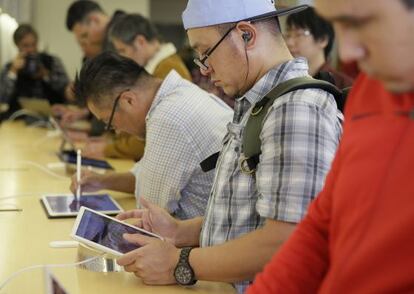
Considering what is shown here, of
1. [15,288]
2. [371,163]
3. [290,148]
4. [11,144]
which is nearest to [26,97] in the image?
[11,144]

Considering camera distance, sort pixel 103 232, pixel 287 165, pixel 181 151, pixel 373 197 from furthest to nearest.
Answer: pixel 181 151, pixel 103 232, pixel 287 165, pixel 373 197

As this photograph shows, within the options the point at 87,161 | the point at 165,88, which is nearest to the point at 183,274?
the point at 165,88

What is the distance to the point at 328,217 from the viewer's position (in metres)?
0.98

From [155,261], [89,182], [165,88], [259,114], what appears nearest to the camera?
[259,114]

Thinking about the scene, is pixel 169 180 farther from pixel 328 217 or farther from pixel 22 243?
pixel 328 217

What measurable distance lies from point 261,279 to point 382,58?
17.1 inches

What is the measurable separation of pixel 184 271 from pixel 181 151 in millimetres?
662

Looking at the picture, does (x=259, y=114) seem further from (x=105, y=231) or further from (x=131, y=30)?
(x=131, y=30)

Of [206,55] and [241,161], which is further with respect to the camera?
[206,55]

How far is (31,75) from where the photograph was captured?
16.9 ft

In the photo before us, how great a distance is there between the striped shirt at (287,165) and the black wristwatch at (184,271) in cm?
10

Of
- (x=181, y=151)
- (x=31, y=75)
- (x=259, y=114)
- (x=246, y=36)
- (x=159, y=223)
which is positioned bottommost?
(x=31, y=75)

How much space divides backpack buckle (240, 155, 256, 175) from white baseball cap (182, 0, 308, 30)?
0.34 metres

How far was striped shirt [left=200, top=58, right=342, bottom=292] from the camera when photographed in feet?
3.98
